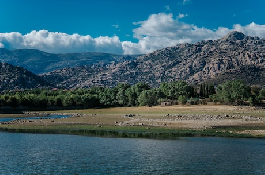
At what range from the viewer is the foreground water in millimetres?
31391

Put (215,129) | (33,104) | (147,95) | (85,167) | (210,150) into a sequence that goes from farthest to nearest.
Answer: (33,104)
(147,95)
(215,129)
(210,150)
(85,167)

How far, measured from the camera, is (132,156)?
125 ft

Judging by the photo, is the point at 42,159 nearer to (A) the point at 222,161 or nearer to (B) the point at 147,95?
(A) the point at 222,161

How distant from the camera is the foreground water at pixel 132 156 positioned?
3139 cm

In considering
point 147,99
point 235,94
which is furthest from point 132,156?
point 147,99

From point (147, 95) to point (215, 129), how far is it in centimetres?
9961

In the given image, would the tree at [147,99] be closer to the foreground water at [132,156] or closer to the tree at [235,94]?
the tree at [235,94]

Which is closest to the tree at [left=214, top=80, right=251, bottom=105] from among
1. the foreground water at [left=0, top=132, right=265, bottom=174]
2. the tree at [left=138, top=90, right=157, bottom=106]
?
the tree at [left=138, top=90, right=157, bottom=106]

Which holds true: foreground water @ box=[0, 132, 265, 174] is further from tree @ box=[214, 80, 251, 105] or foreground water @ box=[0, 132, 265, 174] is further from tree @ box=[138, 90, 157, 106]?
tree @ box=[138, 90, 157, 106]

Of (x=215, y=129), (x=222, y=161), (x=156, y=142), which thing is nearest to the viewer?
(x=222, y=161)

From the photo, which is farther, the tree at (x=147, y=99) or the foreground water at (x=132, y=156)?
the tree at (x=147, y=99)

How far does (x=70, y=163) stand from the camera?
1353 inches

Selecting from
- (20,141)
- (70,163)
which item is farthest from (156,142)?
(20,141)

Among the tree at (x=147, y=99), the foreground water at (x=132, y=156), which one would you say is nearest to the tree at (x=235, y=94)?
the tree at (x=147, y=99)
